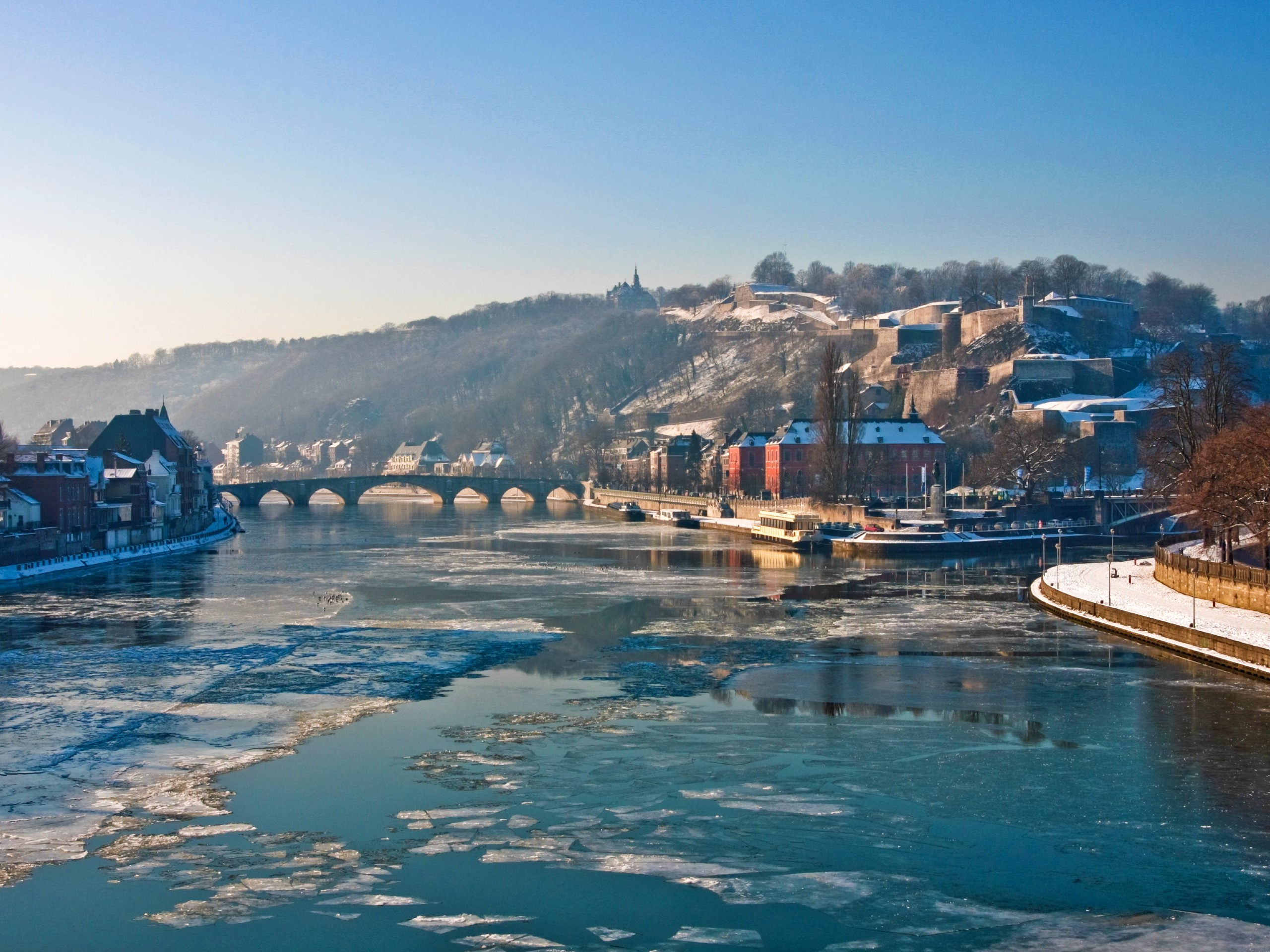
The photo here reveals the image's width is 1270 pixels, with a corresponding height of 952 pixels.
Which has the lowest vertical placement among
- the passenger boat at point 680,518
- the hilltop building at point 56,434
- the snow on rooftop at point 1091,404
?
the passenger boat at point 680,518

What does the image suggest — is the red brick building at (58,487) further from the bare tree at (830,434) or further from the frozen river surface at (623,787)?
the bare tree at (830,434)

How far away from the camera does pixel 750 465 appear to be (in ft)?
324

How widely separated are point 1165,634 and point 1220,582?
5.45 metres

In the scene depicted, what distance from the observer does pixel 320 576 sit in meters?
47.4

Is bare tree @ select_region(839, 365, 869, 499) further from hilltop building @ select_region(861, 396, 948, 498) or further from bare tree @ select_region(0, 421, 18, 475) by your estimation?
bare tree @ select_region(0, 421, 18, 475)

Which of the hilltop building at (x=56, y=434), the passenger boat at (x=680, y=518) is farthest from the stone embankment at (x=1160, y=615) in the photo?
the hilltop building at (x=56, y=434)

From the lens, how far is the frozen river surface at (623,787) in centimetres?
1252

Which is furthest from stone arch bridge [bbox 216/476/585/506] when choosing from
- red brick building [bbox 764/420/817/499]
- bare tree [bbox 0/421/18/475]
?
bare tree [bbox 0/421/18/475]

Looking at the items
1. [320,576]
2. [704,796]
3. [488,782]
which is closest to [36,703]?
[488,782]

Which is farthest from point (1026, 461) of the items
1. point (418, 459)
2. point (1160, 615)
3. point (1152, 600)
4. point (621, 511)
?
point (418, 459)

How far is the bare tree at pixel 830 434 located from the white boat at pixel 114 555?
35.0m

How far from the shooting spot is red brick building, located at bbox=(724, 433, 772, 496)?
320ft

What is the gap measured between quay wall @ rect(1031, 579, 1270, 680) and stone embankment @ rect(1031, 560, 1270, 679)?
0.06ft

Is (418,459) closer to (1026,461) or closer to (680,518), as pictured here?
(680,518)
